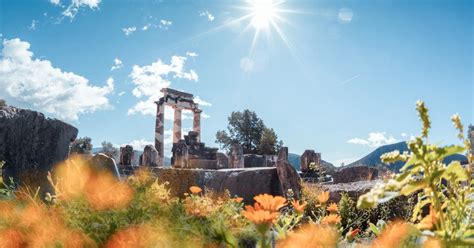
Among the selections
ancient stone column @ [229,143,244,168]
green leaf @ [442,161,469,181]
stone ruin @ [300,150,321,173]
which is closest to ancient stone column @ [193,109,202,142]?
ancient stone column @ [229,143,244,168]

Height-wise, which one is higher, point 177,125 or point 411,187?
point 177,125

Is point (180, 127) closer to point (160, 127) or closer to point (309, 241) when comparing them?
point (160, 127)

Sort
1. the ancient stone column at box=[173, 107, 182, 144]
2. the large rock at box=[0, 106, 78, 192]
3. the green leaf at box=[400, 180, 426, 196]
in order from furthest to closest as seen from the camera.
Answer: the ancient stone column at box=[173, 107, 182, 144]
the large rock at box=[0, 106, 78, 192]
the green leaf at box=[400, 180, 426, 196]

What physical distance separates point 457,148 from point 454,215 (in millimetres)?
332

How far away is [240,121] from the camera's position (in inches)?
1751

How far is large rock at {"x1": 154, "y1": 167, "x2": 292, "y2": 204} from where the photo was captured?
7270 mm

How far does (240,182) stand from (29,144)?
11.4 feet

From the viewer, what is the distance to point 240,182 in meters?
7.33

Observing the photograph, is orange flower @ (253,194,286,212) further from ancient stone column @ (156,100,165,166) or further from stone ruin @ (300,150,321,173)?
ancient stone column @ (156,100,165,166)

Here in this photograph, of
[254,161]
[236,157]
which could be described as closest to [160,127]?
[254,161]

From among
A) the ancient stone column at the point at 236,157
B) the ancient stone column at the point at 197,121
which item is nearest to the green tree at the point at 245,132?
the ancient stone column at the point at 197,121

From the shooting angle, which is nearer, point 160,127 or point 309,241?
point 309,241

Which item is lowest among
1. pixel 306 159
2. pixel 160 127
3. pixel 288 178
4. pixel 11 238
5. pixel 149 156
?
pixel 11 238

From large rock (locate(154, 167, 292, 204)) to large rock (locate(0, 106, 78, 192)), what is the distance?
Answer: 6.75 ft
